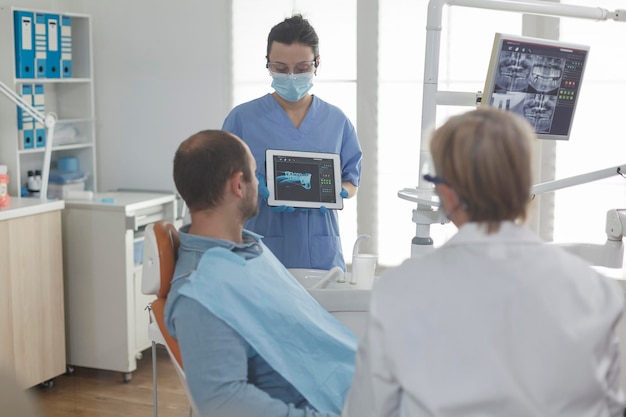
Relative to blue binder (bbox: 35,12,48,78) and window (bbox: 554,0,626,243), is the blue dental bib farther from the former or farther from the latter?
blue binder (bbox: 35,12,48,78)

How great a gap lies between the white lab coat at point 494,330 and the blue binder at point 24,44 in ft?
7.41

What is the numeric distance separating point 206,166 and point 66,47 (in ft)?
6.21

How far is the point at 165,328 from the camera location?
1.39m

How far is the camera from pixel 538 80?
1816 millimetres

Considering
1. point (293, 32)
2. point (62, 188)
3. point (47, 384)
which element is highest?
point (293, 32)

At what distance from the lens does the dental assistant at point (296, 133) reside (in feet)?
7.19

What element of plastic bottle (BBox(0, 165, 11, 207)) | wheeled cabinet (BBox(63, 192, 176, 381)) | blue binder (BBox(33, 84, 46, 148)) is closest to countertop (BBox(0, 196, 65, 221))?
plastic bottle (BBox(0, 165, 11, 207))

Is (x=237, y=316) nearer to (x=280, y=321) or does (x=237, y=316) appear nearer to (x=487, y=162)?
(x=280, y=321)

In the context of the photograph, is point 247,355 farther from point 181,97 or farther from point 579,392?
point 181,97

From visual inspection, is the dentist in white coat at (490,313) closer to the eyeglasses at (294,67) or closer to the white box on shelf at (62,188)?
the eyeglasses at (294,67)

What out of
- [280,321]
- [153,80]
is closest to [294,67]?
[280,321]

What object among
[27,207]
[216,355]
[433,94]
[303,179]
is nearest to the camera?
[216,355]

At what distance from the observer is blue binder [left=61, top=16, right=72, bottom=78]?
304cm

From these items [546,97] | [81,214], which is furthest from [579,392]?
[81,214]
